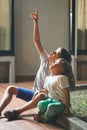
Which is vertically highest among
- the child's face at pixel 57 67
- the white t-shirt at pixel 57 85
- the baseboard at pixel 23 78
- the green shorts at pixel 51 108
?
the child's face at pixel 57 67

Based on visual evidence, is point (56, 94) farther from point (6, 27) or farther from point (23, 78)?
point (23, 78)

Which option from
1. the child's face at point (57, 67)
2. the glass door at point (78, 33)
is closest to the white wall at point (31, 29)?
the glass door at point (78, 33)

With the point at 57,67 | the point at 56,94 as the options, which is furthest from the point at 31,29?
the point at 56,94

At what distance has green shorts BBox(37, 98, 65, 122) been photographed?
3.77m

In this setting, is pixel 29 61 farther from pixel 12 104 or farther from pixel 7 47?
pixel 12 104

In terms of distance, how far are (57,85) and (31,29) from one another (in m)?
4.12

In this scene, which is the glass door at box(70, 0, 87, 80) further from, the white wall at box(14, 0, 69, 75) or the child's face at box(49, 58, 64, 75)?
the child's face at box(49, 58, 64, 75)

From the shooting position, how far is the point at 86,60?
7883mm

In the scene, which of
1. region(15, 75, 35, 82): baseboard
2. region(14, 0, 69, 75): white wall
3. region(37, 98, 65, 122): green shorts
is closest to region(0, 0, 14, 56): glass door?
region(14, 0, 69, 75): white wall

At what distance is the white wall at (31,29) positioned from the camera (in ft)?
25.6

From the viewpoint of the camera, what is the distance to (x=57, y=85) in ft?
12.7

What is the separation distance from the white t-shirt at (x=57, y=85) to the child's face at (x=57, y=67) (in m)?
0.06

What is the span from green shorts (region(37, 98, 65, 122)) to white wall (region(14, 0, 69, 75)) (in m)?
4.01

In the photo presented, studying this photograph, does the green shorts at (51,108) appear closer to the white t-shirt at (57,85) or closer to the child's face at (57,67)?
the white t-shirt at (57,85)
